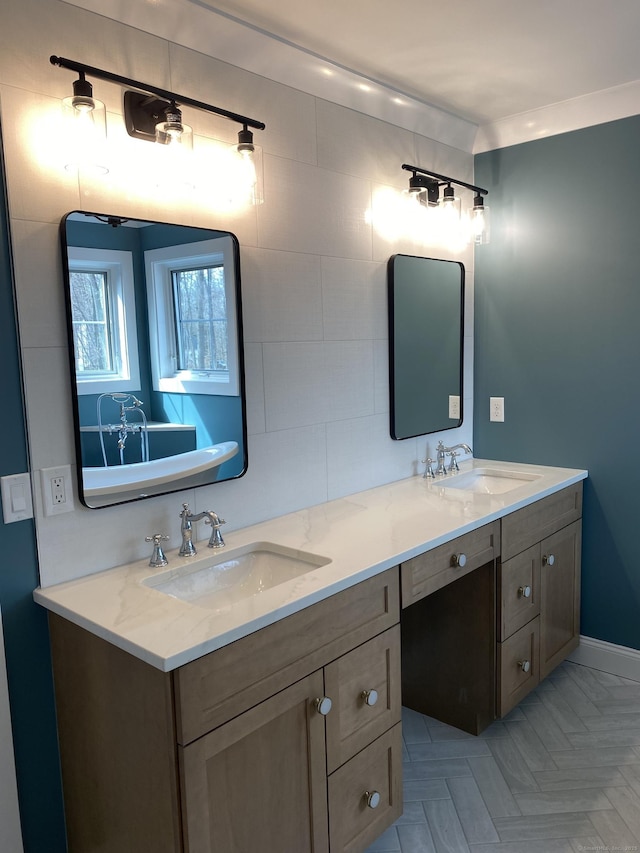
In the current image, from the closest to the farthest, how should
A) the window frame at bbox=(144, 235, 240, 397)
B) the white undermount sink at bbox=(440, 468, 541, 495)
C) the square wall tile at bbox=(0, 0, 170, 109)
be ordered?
1. the square wall tile at bbox=(0, 0, 170, 109)
2. the window frame at bbox=(144, 235, 240, 397)
3. the white undermount sink at bbox=(440, 468, 541, 495)

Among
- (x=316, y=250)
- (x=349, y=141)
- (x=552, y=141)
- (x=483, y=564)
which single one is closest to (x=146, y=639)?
(x=483, y=564)

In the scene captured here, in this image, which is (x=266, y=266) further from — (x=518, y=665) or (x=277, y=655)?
(x=518, y=665)

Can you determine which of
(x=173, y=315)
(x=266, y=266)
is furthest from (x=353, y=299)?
(x=173, y=315)

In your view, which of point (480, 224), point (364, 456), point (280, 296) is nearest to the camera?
point (280, 296)

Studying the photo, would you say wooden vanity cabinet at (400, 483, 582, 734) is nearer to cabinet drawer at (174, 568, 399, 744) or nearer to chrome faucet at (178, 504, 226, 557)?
cabinet drawer at (174, 568, 399, 744)

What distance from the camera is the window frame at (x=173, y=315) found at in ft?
5.85

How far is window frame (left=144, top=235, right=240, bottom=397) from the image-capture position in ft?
5.85

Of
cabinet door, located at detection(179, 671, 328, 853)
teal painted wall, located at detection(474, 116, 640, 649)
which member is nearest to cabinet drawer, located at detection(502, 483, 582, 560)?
Answer: teal painted wall, located at detection(474, 116, 640, 649)

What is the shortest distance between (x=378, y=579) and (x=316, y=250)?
1.14 m

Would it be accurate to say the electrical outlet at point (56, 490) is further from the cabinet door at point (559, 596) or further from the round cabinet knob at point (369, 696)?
the cabinet door at point (559, 596)

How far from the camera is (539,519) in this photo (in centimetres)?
246

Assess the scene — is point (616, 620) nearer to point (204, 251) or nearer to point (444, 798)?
point (444, 798)

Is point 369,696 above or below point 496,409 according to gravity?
below

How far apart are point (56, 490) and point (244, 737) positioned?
72cm
